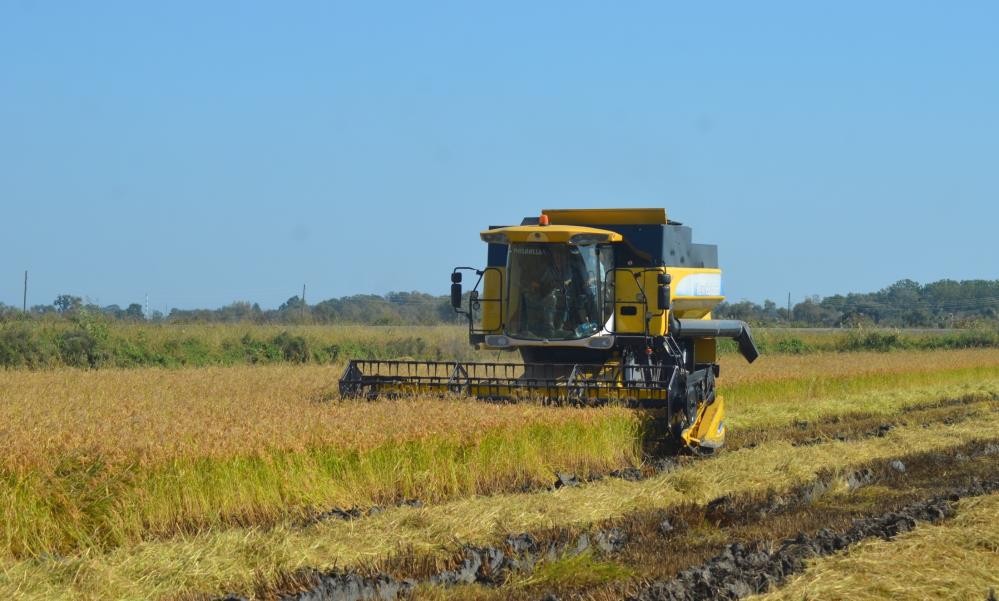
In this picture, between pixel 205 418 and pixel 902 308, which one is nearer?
pixel 205 418

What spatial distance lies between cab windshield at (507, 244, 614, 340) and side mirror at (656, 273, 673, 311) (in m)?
0.66

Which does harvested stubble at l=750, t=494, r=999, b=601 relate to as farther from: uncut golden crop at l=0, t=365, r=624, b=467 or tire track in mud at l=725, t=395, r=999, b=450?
tire track in mud at l=725, t=395, r=999, b=450

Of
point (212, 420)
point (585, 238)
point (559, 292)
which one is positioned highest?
point (585, 238)

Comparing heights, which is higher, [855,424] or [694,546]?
[855,424]

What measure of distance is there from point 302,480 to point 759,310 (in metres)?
74.7

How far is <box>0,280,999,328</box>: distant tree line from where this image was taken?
4700 cm

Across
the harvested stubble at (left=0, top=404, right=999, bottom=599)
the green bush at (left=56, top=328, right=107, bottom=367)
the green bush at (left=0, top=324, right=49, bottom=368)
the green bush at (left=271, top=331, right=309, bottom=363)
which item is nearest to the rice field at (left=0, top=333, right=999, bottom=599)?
the harvested stubble at (left=0, top=404, right=999, bottom=599)

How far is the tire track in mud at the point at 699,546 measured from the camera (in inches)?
269

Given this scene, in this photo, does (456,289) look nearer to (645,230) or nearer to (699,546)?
(645,230)

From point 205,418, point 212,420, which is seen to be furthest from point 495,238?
point 212,420

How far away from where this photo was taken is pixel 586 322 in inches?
591

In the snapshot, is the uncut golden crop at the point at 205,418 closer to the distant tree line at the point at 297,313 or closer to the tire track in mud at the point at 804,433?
the tire track in mud at the point at 804,433

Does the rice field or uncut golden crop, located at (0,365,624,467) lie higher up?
uncut golden crop, located at (0,365,624,467)

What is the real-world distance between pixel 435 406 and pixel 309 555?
4.92 meters
